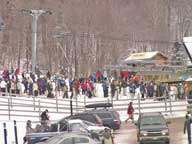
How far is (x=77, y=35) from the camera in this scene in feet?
268

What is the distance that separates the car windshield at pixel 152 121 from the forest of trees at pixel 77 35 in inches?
1589

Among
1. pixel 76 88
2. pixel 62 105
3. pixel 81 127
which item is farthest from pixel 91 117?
pixel 76 88

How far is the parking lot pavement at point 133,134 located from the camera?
108 ft

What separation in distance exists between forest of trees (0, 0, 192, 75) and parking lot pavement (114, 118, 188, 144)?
33.4 metres

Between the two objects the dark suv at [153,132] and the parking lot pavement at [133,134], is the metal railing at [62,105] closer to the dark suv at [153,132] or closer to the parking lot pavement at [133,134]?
the parking lot pavement at [133,134]

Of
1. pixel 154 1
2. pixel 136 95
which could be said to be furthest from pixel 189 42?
pixel 154 1

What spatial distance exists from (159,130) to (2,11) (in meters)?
58.2

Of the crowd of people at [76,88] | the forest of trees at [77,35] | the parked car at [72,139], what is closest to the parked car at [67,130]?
the parked car at [72,139]

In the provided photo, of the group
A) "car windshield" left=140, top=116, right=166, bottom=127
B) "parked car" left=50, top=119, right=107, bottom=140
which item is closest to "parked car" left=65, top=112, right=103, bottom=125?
"car windshield" left=140, top=116, right=166, bottom=127

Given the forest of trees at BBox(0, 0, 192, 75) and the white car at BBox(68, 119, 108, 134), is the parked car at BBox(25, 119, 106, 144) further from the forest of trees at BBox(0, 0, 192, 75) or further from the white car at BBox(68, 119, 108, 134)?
the forest of trees at BBox(0, 0, 192, 75)

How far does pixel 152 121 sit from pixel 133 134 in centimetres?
406

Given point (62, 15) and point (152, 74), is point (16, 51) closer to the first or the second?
point (62, 15)

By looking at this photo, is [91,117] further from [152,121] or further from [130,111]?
[130,111]

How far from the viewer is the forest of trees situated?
271 ft
